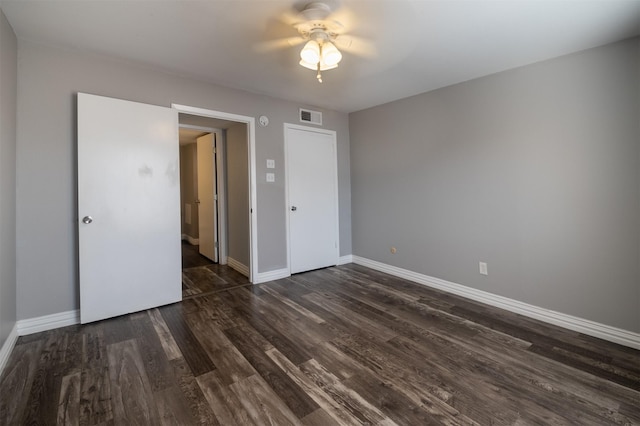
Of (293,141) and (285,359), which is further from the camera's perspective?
(293,141)

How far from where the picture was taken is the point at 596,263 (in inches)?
94.5

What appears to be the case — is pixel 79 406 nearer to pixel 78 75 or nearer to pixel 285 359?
pixel 285 359

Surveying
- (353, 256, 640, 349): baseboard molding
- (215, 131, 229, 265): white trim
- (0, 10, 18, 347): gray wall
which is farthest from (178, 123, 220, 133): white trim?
(353, 256, 640, 349): baseboard molding

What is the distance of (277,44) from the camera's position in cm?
239

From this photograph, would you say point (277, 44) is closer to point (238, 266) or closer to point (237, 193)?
point (237, 193)

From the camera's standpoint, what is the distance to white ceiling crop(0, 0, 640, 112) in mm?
1906

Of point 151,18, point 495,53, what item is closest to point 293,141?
point 151,18

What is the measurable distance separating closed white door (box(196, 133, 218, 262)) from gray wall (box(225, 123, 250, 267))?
30cm

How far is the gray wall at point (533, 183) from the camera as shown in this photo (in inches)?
89.7

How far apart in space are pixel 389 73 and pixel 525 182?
1698 mm

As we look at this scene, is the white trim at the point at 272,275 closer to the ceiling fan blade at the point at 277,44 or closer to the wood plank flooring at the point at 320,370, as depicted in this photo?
the wood plank flooring at the point at 320,370

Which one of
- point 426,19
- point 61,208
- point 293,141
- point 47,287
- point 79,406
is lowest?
point 79,406

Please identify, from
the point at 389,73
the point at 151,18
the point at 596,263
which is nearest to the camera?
the point at 151,18

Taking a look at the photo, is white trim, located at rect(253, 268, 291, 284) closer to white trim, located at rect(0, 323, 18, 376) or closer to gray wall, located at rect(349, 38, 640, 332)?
gray wall, located at rect(349, 38, 640, 332)
